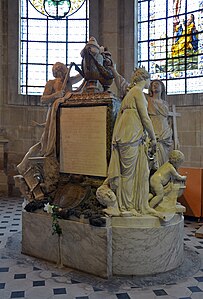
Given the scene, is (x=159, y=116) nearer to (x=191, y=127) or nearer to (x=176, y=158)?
(x=176, y=158)

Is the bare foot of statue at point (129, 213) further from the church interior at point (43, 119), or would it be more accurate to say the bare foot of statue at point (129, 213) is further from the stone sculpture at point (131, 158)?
the church interior at point (43, 119)

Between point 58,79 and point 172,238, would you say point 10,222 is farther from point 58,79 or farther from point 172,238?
point 172,238

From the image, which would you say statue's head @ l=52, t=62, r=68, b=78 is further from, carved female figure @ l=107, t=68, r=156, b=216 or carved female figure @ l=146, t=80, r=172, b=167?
carved female figure @ l=107, t=68, r=156, b=216

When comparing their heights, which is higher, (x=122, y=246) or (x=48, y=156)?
(x=48, y=156)

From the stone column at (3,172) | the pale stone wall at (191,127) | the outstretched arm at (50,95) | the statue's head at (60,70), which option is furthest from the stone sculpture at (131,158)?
the stone column at (3,172)

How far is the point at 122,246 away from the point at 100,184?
932mm

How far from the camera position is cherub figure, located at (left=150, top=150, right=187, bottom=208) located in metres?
4.71

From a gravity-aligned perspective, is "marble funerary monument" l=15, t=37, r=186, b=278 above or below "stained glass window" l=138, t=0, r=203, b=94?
below

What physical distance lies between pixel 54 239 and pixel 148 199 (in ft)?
4.45

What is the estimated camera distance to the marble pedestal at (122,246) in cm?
432

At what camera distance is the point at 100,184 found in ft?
16.1

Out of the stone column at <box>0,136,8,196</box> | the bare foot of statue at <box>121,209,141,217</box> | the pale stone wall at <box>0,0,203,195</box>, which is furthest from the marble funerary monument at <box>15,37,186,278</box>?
the pale stone wall at <box>0,0,203,195</box>

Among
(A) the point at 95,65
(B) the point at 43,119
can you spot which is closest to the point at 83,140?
(A) the point at 95,65

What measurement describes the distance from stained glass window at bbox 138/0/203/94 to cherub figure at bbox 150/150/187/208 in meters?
5.49
